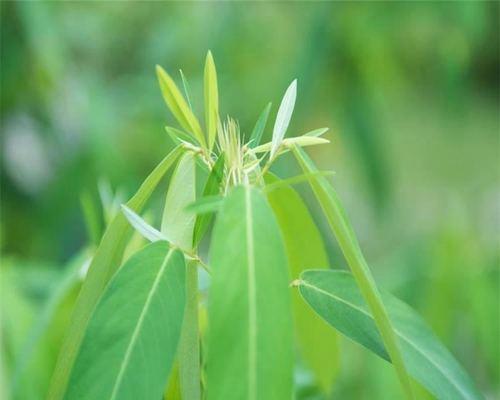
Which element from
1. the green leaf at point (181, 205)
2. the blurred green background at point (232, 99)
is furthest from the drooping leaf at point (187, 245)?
the blurred green background at point (232, 99)

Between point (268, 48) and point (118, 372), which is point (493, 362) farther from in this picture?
A: point (268, 48)

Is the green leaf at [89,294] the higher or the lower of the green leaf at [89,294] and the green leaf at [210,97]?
the lower

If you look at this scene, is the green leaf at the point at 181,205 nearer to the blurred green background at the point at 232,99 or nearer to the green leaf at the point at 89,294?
the green leaf at the point at 89,294

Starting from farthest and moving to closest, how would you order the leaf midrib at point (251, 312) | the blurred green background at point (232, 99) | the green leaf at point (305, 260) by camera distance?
the blurred green background at point (232, 99) → the green leaf at point (305, 260) → the leaf midrib at point (251, 312)

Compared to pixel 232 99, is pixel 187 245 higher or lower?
lower

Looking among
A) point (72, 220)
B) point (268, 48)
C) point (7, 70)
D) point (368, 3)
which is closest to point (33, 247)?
point (72, 220)

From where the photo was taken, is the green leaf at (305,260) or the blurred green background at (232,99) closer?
the green leaf at (305,260)

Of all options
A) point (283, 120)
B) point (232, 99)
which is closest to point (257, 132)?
point (283, 120)

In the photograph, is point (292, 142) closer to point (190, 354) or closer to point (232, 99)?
point (190, 354)
